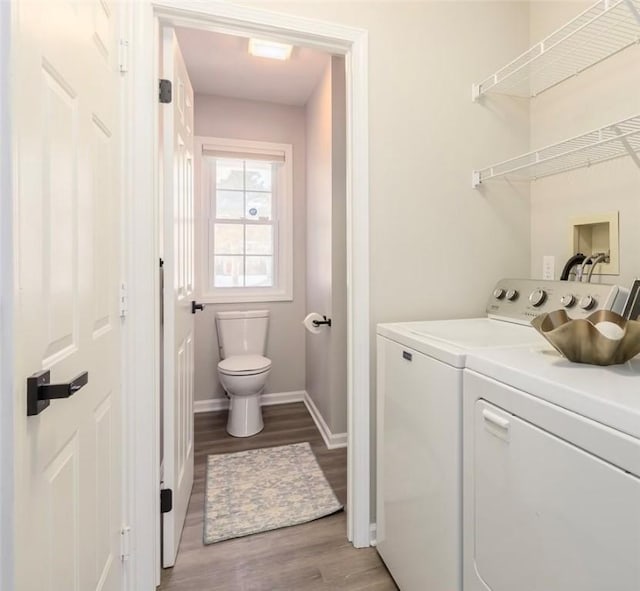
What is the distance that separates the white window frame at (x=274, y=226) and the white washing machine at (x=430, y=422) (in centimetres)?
188

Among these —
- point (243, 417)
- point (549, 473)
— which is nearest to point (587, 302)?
point (549, 473)

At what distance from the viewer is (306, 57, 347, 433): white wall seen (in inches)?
92.1

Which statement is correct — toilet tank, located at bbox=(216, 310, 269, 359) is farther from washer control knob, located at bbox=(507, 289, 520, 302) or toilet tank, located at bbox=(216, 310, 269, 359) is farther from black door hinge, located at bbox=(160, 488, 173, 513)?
washer control knob, located at bbox=(507, 289, 520, 302)

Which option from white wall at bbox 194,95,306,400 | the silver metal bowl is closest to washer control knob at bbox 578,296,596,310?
the silver metal bowl

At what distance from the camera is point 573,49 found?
145cm

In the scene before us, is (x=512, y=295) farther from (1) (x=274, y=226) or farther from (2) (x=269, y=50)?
(1) (x=274, y=226)

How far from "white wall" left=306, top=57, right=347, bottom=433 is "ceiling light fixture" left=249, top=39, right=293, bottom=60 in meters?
0.31

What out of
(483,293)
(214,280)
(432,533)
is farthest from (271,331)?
(432,533)

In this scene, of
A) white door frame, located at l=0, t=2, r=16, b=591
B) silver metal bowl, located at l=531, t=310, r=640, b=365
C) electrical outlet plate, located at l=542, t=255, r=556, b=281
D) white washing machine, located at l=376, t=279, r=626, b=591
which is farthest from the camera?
electrical outlet plate, located at l=542, t=255, r=556, b=281

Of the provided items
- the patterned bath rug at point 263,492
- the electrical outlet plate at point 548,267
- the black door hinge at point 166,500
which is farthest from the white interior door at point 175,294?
the electrical outlet plate at point 548,267

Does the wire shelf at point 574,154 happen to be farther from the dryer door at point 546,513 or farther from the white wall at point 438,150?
the dryer door at point 546,513

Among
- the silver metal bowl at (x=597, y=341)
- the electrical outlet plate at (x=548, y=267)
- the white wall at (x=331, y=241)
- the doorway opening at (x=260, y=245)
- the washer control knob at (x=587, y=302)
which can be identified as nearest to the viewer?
the silver metal bowl at (x=597, y=341)

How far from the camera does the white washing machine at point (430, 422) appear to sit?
3.27ft

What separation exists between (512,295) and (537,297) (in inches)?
5.5
